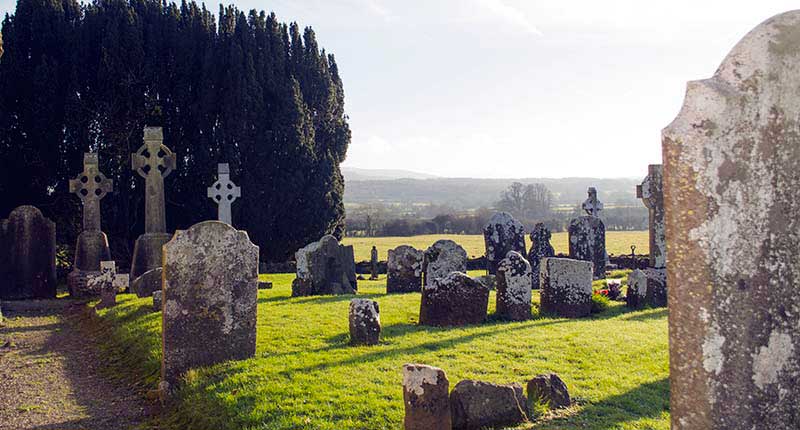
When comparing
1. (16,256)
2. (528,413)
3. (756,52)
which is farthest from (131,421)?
(16,256)

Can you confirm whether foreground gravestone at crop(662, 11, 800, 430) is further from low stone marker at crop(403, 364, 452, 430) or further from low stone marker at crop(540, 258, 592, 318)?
low stone marker at crop(540, 258, 592, 318)

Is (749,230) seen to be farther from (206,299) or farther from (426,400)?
(206,299)

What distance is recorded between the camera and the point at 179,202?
2191 cm

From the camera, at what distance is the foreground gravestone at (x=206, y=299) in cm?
795

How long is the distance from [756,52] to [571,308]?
896cm

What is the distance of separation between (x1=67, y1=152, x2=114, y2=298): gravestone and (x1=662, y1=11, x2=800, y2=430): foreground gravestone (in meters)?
15.8

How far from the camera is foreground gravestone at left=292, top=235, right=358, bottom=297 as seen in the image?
1466cm

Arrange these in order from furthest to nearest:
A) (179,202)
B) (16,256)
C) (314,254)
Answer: (179,202) → (16,256) → (314,254)

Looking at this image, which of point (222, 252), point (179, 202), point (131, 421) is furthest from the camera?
point (179, 202)

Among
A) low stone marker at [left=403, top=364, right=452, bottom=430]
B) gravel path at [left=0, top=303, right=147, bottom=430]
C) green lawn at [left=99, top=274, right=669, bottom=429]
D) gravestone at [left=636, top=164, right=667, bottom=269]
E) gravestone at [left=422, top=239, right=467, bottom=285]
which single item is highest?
gravestone at [left=636, top=164, right=667, bottom=269]

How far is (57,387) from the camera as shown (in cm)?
862

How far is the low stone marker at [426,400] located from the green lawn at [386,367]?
488 millimetres

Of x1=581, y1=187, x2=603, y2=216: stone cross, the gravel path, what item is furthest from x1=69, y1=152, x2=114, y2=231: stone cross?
x1=581, y1=187, x2=603, y2=216: stone cross

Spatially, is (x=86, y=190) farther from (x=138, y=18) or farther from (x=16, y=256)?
(x=138, y=18)
